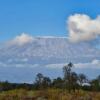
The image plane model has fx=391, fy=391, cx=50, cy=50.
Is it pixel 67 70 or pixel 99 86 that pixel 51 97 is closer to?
pixel 67 70

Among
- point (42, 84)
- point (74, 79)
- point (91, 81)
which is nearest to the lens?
point (74, 79)

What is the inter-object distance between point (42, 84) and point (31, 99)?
157ft

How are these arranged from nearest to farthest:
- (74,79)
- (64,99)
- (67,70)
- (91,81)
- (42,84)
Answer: (64,99) → (67,70) → (74,79) → (42,84) → (91,81)

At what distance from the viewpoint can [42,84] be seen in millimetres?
100375

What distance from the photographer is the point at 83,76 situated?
108625 millimetres

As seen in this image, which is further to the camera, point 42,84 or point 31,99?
point 42,84

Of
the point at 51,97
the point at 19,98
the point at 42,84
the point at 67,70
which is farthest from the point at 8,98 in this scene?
the point at 42,84

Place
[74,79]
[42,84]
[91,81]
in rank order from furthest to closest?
1. [91,81]
2. [42,84]
3. [74,79]

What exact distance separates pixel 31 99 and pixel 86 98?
7.52 metres

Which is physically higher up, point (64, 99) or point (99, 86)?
point (99, 86)

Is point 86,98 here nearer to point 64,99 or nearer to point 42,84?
point 64,99

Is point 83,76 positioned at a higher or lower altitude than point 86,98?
higher

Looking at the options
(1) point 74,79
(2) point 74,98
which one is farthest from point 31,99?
(1) point 74,79

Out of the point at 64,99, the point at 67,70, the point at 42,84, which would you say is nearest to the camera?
the point at 64,99
